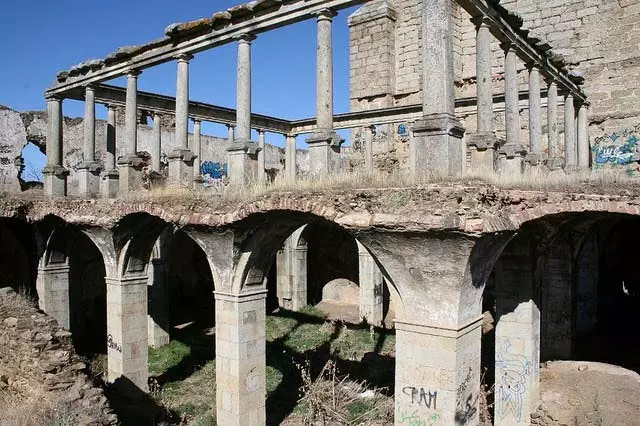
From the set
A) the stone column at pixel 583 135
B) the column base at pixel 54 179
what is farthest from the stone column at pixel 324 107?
the stone column at pixel 583 135

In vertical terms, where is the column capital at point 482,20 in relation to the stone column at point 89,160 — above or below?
above

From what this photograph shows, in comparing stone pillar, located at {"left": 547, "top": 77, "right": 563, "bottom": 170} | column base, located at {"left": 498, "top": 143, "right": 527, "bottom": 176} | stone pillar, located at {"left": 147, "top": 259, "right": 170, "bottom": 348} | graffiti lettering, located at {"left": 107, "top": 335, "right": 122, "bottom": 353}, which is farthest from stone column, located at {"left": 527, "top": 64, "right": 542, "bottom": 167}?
stone pillar, located at {"left": 147, "top": 259, "right": 170, "bottom": 348}

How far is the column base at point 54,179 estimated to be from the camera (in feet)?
49.4

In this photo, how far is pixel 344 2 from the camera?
8844 millimetres

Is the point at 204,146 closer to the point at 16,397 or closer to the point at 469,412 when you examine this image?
the point at 16,397

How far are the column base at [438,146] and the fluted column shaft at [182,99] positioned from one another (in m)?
6.36

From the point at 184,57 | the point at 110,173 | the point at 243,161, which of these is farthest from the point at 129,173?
the point at 243,161

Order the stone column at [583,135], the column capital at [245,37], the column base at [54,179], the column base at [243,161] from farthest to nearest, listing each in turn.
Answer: the stone column at [583,135] → the column base at [54,179] → the column capital at [245,37] → the column base at [243,161]

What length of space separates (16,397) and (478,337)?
7.07 metres

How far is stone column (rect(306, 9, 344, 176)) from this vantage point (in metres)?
9.01

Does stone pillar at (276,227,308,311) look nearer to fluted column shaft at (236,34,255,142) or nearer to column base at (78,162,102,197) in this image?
column base at (78,162,102,197)

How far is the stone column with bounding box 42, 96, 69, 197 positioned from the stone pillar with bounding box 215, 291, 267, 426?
8648 mm

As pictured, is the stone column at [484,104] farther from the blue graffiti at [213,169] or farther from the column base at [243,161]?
the blue graffiti at [213,169]

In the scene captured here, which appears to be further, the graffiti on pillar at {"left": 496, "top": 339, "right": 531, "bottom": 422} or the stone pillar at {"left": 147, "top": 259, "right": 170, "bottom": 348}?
the stone pillar at {"left": 147, "top": 259, "right": 170, "bottom": 348}
